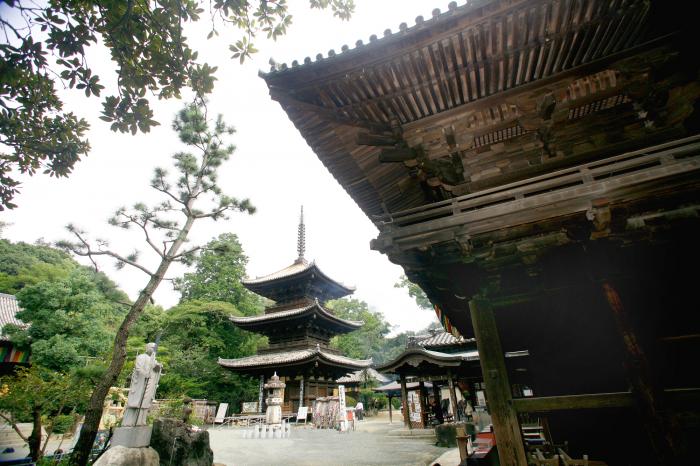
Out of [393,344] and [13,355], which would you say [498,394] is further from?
[393,344]

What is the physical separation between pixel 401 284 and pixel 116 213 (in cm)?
2603

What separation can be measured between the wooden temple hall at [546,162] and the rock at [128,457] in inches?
302

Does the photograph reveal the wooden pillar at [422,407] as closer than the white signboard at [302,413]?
Yes

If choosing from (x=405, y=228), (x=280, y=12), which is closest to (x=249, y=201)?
(x=280, y=12)

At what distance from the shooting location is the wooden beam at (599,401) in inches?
125

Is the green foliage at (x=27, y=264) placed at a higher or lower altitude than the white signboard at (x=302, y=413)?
higher

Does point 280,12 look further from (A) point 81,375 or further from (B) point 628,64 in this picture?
(A) point 81,375

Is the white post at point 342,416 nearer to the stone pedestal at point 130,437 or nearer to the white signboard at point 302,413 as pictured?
the white signboard at point 302,413

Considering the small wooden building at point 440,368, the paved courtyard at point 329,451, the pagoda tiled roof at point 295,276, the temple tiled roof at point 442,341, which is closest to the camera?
the paved courtyard at point 329,451

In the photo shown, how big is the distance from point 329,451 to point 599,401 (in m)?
10.4

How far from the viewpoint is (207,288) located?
116 feet

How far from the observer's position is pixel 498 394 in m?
3.94

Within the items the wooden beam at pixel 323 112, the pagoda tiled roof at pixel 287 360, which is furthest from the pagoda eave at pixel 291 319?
the wooden beam at pixel 323 112

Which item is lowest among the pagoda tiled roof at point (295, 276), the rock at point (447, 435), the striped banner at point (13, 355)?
the rock at point (447, 435)
